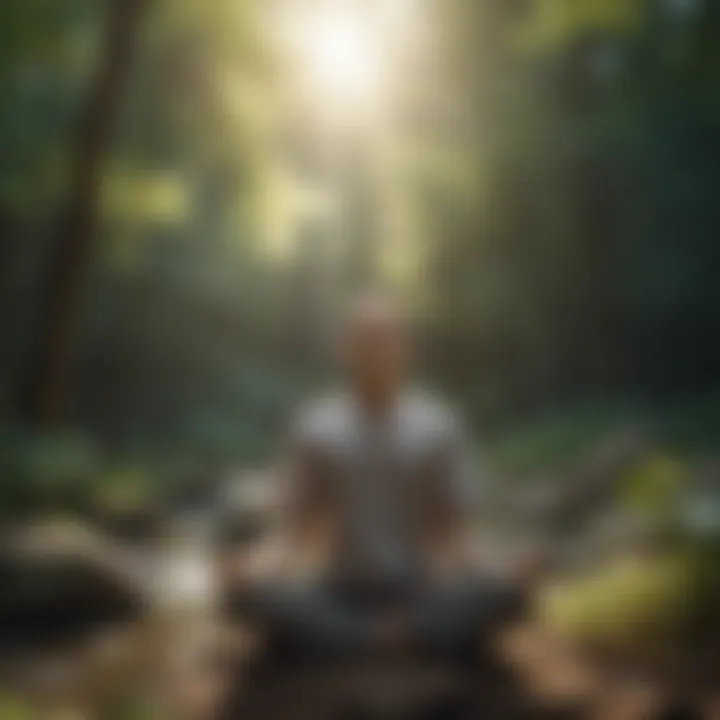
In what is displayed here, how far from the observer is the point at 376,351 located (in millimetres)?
1471

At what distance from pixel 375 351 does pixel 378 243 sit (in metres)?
0.14

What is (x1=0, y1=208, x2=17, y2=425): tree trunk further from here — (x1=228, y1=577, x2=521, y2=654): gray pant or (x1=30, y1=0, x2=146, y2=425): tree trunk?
(x1=228, y1=577, x2=521, y2=654): gray pant

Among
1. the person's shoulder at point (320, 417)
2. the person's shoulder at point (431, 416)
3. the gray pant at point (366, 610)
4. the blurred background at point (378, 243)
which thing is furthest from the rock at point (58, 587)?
the person's shoulder at point (431, 416)

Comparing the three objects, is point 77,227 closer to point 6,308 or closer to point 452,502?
point 6,308

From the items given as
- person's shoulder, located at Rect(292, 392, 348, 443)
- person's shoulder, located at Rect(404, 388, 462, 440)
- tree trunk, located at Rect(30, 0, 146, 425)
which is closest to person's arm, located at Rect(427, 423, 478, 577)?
person's shoulder, located at Rect(404, 388, 462, 440)

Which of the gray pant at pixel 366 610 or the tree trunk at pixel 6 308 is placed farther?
the tree trunk at pixel 6 308

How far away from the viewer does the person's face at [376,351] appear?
1465 millimetres

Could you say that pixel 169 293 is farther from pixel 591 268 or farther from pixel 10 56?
pixel 591 268

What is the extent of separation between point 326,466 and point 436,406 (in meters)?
0.15

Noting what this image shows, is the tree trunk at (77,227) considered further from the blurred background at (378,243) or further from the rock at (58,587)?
the rock at (58,587)

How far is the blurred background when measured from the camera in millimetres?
1500

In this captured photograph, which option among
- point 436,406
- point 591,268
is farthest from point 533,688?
point 591,268

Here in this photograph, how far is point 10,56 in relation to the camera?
64.3 inches

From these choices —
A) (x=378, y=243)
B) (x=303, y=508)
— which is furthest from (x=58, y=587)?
(x=378, y=243)
